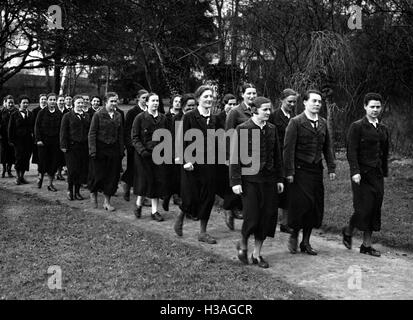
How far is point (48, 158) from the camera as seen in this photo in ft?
39.7

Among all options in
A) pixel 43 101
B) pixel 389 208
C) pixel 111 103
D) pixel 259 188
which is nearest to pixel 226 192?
pixel 259 188

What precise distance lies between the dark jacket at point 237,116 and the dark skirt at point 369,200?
5.93 feet

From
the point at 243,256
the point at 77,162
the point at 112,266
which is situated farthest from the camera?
the point at 77,162

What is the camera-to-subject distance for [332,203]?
10.3 metres

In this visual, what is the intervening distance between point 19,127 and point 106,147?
434 cm

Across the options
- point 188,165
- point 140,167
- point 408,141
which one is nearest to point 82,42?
point 140,167

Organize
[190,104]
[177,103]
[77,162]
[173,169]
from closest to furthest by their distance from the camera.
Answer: [190,104]
[173,169]
[177,103]
[77,162]

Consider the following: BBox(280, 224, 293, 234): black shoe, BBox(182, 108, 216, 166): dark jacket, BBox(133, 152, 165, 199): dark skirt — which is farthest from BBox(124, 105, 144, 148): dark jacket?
BBox(280, 224, 293, 234): black shoe

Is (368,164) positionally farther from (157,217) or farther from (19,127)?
(19,127)

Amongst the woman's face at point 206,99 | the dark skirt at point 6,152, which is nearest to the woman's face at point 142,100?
the woman's face at point 206,99

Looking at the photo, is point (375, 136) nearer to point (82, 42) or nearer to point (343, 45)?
point (82, 42)

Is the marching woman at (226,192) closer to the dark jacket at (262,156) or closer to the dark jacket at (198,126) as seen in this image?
the dark jacket at (198,126)

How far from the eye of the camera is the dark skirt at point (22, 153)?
510 inches
